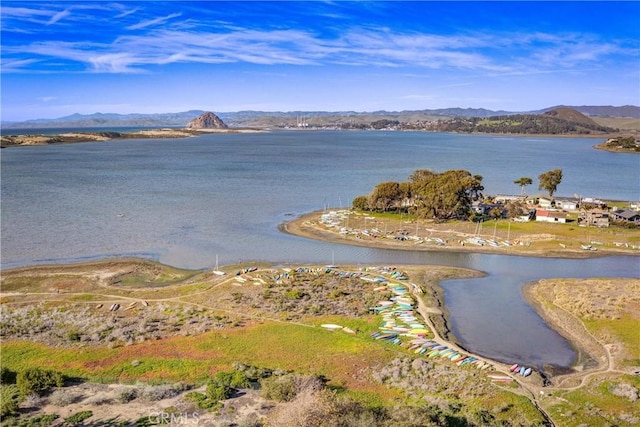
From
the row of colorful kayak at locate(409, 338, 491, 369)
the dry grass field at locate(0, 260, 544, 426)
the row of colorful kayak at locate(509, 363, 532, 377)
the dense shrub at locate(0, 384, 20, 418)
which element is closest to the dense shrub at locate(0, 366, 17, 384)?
the dry grass field at locate(0, 260, 544, 426)

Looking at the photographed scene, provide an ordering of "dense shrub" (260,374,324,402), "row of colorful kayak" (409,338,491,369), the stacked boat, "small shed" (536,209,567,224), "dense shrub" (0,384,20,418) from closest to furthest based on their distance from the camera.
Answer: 1. "dense shrub" (0,384,20,418)
2. "dense shrub" (260,374,324,402)
3. "row of colorful kayak" (409,338,491,369)
4. the stacked boat
5. "small shed" (536,209,567,224)

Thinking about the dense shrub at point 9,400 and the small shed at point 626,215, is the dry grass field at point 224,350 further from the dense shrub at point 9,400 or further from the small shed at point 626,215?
the small shed at point 626,215

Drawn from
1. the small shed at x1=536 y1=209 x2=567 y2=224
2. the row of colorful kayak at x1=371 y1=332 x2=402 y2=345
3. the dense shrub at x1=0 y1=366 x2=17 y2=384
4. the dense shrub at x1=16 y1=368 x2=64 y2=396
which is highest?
the small shed at x1=536 y1=209 x2=567 y2=224

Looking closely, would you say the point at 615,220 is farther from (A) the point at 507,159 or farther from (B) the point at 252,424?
(A) the point at 507,159

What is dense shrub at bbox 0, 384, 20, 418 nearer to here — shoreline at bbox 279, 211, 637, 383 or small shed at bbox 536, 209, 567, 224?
shoreline at bbox 279, 211, 637, 383

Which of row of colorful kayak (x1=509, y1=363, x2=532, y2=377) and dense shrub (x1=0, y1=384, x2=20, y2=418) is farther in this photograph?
row of colorful kayak (x1=509, y1=363, x2=532, y2=377)

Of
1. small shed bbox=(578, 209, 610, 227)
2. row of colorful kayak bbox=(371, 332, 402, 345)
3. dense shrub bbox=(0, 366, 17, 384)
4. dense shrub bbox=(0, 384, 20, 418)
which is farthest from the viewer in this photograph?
small shed bbox=(578, 209, 610, 227)

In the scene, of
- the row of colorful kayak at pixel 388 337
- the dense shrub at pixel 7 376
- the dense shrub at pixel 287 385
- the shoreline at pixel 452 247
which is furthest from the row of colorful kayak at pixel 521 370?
the shoreline at pixel 452 247
